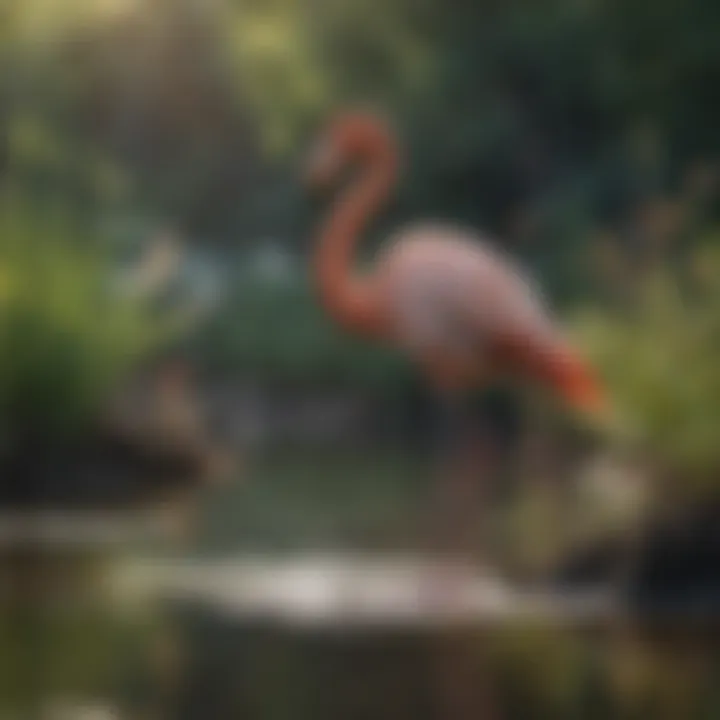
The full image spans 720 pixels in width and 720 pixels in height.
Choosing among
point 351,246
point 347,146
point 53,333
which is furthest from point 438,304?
point 53,333

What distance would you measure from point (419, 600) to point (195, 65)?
2.68m

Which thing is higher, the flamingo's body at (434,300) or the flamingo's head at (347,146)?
the flamingo's head at (347,146)

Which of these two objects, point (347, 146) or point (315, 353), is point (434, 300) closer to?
point (347, 146)

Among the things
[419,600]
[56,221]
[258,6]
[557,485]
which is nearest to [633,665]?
[419,600]

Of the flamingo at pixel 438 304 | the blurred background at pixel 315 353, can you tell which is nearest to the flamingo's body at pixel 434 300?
the flamingo at pixel 438 304

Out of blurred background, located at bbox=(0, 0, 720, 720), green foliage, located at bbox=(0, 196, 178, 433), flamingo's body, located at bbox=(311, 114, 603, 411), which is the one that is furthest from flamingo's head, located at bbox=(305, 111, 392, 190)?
green foliage, located at bbox=(0, 196, 178, 433)

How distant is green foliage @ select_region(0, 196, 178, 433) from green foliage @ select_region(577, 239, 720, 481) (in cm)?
95

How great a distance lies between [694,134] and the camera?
572 cm

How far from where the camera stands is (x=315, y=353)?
5.94 meters

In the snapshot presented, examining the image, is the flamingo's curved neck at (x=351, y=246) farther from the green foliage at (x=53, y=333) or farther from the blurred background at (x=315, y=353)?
the green foliage at (x=53, y=333)

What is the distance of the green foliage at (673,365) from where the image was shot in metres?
3.42

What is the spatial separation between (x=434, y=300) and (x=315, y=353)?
90.7 inches

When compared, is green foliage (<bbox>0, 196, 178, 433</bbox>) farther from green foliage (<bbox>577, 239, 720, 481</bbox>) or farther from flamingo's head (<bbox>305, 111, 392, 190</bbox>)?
green foliage (<bbox>577, 239, 720, 481</bbox>)

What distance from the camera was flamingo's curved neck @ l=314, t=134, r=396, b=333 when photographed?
3.83 m
